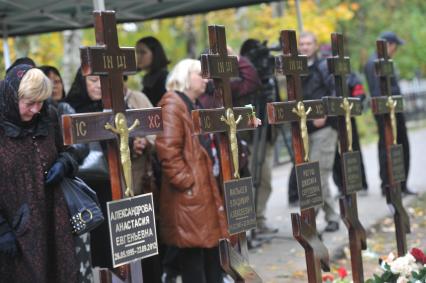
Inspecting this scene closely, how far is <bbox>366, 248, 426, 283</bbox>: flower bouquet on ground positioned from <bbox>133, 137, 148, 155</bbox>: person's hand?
6.03ft

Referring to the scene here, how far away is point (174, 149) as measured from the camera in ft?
18.8

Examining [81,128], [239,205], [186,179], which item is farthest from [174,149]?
[81,128]

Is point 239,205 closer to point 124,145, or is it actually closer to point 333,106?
point 124,145

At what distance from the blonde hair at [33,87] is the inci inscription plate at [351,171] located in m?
2.48

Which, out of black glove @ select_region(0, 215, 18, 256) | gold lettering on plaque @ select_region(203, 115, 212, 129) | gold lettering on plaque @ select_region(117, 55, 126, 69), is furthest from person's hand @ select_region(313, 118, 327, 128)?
black glove @ select_region(0, 215, 18, 256)

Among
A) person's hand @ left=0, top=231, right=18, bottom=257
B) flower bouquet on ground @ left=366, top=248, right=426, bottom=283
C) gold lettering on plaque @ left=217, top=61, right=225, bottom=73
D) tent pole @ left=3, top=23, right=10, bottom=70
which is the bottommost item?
flower bouquet on ground @ left=366, top=248, right=426, bottom=283

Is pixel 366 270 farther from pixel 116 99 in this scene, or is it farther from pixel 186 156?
pixel 116 99

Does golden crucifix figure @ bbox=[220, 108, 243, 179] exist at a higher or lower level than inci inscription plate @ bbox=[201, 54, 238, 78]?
lower

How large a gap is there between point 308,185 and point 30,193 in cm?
191

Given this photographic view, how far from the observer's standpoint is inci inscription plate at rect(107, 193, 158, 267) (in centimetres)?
390

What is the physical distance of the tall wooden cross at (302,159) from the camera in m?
5.21

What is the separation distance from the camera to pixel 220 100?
479 cm

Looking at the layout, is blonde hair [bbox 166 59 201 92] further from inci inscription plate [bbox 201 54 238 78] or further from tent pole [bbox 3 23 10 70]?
tent pole [bbox 3 23 10 70]

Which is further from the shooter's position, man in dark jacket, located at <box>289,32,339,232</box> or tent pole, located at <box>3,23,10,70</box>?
tent pole, located at <box>3,23,10,70</box>
